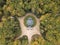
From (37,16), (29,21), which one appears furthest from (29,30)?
(37,16)

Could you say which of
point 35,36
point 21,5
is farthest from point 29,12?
point 35,36

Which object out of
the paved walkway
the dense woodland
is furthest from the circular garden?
the dense woodland

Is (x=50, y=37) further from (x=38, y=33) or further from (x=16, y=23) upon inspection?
(x=16, y=23)

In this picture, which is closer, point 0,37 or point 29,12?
point 0,37

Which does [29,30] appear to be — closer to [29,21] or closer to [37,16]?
[29,21]

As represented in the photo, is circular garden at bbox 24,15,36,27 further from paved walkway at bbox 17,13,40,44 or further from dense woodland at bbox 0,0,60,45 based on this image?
dense woodland at bbox 0,0,60,45

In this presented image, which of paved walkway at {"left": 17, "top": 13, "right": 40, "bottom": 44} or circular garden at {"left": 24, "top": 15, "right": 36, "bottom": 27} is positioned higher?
circular garden at {"left": 24, "top": 15, "right": 36, "bottom": 27}

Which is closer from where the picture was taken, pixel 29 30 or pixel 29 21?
pixel 29 30

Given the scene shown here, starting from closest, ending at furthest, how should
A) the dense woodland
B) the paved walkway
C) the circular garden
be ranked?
the dense woodland
the paved walkway
the circular garden
